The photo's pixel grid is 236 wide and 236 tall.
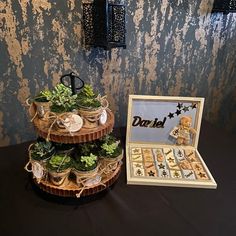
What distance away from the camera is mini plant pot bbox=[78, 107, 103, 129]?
77cm

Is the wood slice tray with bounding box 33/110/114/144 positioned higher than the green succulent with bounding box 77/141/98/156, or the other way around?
the wood slice tray with bounding box 33/110/114/144

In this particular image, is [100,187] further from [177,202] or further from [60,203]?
[177,202]

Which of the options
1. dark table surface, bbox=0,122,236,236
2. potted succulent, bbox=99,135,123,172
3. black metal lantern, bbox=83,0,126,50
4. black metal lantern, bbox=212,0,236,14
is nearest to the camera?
dark table surface, bbox=0,122,236,236

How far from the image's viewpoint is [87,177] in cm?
77

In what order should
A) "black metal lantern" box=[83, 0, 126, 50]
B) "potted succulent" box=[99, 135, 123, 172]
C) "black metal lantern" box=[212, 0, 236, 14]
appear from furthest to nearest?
"black metal lantern" box=[212, 0, 236, 14], "black metal lantern" box=[83, 0, 126, 50], "potted succulent" box=[99, 135, 123, 172]

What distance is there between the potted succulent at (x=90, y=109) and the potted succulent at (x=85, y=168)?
10 centimetres

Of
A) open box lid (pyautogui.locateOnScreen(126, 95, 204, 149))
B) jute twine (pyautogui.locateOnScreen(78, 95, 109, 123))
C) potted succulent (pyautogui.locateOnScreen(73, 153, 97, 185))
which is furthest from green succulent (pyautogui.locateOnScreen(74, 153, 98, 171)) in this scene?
open box lid (pyautogui.locateOnScreen(126, 95, 204, 149))

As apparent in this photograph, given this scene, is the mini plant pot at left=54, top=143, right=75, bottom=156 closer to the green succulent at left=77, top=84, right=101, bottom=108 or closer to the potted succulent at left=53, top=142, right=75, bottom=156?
the potted succulent at left=53, top=142, right=75, bottom=156

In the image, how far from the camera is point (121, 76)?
48.2 inches

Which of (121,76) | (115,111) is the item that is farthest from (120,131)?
(121,76)

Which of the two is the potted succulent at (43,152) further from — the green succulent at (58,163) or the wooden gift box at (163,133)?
the wooden gift box at (163,133)

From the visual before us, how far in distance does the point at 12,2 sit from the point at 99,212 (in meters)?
0.79

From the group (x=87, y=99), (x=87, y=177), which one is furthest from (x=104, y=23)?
(x=87, y=177)

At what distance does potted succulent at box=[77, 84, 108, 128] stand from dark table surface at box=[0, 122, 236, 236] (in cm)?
23
